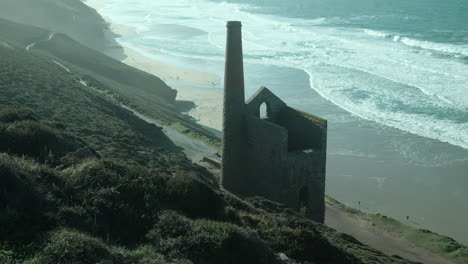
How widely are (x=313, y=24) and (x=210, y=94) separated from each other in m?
38.0

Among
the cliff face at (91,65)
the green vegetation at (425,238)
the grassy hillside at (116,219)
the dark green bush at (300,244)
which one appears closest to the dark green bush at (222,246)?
the grassy hillside at (116,219)

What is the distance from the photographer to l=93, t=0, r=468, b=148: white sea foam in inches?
1462

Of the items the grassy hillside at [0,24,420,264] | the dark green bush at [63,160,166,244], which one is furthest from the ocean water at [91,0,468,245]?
the dark green bush at [63,160,166,244]

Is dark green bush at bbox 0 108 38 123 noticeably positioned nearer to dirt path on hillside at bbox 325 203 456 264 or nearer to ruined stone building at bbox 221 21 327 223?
ruined stone building at bbox 221 21 327 223

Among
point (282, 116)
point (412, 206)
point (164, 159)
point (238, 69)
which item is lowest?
point (412, 206)

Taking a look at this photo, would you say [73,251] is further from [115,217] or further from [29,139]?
[29,139]

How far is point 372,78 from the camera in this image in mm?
46062

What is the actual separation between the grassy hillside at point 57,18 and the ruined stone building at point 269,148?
47.2m

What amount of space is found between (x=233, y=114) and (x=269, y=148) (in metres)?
1.75

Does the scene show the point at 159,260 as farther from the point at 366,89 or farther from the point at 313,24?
the point at 313,24

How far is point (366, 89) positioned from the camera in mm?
43156

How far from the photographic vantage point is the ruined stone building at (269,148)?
19.5 meters

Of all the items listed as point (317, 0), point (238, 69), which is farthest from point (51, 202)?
point (317, 0)

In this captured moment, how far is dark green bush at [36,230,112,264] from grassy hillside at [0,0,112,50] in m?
57.5
